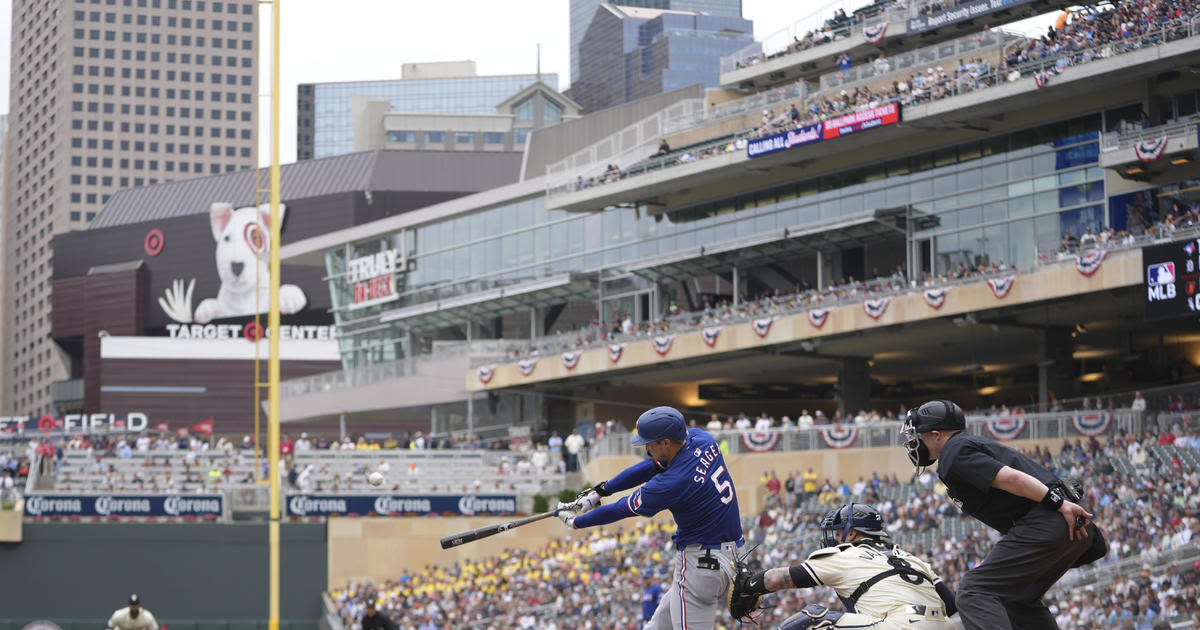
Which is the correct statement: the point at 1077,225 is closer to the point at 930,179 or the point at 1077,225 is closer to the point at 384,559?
the point at 930,179

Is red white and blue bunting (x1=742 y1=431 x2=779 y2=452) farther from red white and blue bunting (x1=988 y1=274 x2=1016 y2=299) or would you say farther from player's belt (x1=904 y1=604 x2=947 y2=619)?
player's belt (x1=904 y1=604 x2=947 y2=619)

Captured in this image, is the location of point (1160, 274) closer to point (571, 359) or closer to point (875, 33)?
point (875, 33)

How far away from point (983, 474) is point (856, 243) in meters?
44.6

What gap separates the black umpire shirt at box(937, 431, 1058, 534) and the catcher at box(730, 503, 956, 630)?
19.4 inches

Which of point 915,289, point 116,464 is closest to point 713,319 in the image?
point 915,289

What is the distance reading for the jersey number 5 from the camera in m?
8.74

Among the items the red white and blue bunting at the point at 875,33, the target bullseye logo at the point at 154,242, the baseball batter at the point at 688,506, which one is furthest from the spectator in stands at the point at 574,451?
the target bullseye logo at the point at 154,242

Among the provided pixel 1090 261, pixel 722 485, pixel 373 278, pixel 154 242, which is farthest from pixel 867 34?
pixel 154 242

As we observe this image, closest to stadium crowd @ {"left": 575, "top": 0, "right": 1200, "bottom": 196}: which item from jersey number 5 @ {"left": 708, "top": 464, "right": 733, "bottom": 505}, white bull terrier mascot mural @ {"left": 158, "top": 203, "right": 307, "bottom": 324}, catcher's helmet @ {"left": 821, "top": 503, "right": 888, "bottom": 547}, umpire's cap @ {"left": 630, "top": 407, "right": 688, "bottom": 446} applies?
jersey number 5 @ {"left": 708, "top": 464, "right": 733, "bottom": 505}

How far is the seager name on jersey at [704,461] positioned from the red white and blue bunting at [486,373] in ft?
166

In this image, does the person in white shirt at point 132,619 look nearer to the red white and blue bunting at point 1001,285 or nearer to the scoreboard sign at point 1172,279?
the scoreboard sign at point 1172,279

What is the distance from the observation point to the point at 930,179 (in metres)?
48.2

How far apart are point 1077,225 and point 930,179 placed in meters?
6.09

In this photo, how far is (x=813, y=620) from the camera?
742 cm
